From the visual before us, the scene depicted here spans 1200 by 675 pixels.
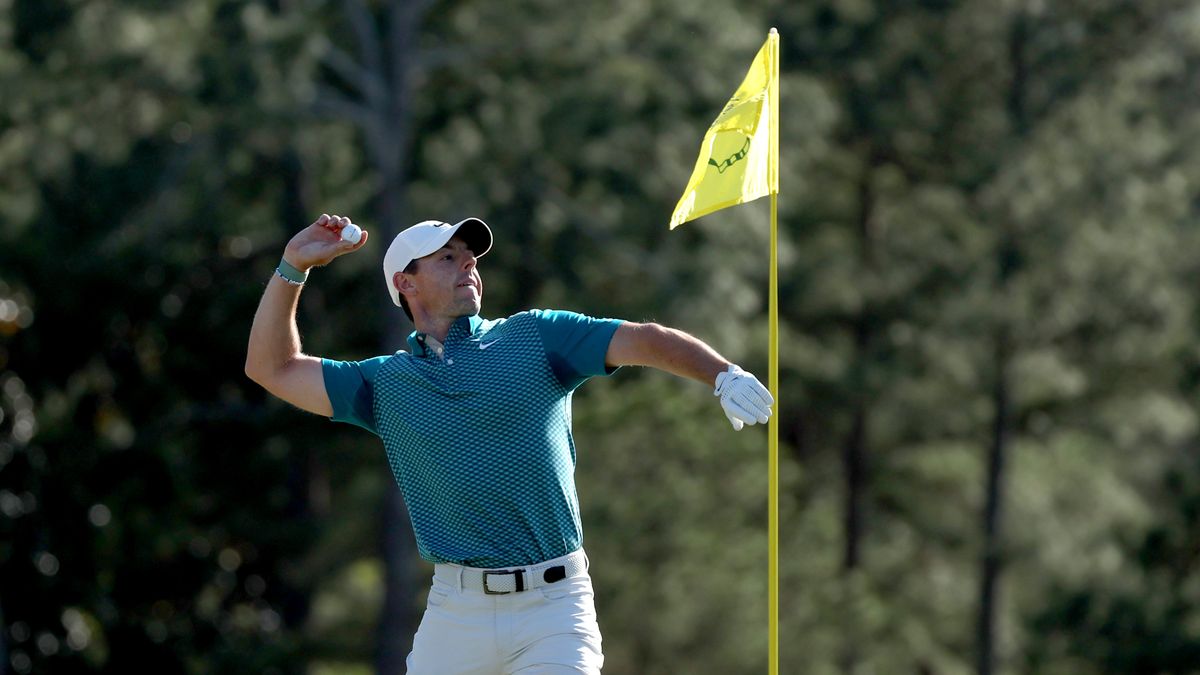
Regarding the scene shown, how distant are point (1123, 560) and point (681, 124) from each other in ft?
25.4

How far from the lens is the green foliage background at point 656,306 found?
19562 millimetres

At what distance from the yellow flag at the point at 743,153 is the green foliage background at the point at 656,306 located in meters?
11.5

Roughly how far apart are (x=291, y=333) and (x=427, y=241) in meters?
0.50

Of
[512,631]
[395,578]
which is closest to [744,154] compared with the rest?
[512,631]

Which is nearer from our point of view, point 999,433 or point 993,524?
point 999,433

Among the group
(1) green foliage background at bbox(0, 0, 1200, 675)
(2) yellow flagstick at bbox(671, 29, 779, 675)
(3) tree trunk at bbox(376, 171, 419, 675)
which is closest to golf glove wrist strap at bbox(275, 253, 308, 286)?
(2) yellow flagstick at bbox(671, 29, 779, 675)

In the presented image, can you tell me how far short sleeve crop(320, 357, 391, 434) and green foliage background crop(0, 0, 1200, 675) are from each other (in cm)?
1174

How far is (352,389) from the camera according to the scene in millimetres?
5848

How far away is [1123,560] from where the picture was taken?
2434 cm

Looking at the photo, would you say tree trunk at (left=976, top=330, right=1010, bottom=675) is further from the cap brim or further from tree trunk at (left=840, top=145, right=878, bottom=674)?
the cap brim

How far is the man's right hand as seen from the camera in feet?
19.4

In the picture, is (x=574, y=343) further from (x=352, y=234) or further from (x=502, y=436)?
(x=352, y=234)

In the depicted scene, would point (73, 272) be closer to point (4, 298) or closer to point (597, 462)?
point (4, 298)

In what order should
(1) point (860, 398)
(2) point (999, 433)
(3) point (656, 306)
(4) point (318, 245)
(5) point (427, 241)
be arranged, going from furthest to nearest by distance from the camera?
(2) point (999, 433), (1) point (860, 398), (3) point (656, 306), (4) point (318, 245), (5) point (427, 241)
